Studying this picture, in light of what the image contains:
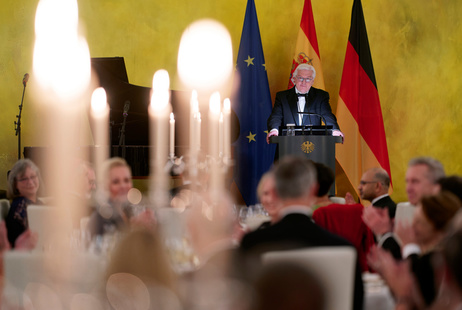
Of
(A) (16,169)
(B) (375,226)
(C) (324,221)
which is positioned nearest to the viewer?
(B) (375,226)

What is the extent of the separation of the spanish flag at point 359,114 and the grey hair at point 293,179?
18.8 ft

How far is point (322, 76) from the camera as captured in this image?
8.34 meters

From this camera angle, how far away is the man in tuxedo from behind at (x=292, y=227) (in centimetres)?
223

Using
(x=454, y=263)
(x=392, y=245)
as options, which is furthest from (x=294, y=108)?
(x=454, y=263)

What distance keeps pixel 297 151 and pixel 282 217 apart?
4.06 m

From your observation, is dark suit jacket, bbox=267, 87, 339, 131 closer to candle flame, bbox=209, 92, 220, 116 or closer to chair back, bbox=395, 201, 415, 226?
chair back, bbox=395, 201, 415, 226

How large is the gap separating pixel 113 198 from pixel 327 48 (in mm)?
5885

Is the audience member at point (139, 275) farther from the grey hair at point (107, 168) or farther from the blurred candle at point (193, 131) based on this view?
the grey hair at point (107, 168)

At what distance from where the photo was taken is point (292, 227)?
230cm

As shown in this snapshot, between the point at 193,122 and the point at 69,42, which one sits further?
the point at 193,122

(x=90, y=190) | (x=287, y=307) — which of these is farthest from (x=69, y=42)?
(x=90, y=190)

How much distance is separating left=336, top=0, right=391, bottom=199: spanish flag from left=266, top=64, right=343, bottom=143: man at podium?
59 cm

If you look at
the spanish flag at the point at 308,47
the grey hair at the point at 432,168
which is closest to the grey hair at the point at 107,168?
the grey hair at the point at 432,168

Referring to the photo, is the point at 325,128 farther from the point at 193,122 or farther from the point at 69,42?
the point at 69,42
